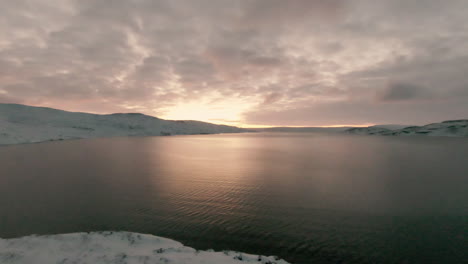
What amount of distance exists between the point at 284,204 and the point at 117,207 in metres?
17.1

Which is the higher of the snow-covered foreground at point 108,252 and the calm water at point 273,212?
the snow-covered foreground at point 108,252

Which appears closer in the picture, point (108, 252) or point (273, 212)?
point (108, 252)

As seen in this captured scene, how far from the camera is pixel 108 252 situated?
459 inches

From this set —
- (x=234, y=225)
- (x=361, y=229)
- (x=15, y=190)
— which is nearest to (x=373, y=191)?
(x=361, y=229)

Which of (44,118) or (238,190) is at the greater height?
(44,118)

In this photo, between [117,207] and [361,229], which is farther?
[117,207]

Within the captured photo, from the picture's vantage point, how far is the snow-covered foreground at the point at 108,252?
1077cm

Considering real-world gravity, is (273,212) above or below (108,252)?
below

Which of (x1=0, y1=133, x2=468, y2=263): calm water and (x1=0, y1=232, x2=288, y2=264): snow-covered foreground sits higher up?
(x1=0, y1=232, x2=288, y2=264): snow-covered foreground

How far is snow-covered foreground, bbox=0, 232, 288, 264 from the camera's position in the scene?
1077 centimetres

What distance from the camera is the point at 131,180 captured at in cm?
3266

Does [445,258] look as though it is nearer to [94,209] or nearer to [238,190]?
[238,190]

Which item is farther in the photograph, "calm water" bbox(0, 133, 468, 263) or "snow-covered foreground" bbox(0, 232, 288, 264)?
"calm water" bbox(0, 133, 468, 263)

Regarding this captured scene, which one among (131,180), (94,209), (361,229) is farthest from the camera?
(131,180)
